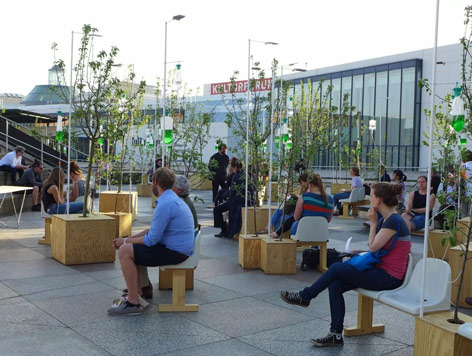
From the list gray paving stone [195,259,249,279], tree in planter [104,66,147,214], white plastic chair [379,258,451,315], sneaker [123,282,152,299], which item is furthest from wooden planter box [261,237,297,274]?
tree in planter [104,66,147,214]

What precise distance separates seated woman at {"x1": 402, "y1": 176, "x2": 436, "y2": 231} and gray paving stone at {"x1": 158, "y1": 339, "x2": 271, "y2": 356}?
21.9 feet

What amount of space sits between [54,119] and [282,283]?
2064 cm

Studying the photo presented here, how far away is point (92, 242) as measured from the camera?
849 centimetres

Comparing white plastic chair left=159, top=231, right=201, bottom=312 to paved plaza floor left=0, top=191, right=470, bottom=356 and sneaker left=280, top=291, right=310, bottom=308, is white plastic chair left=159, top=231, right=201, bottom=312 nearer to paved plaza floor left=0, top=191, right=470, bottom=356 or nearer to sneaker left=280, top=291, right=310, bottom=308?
paved plaza floor left=0, top=191, right=470, bottom=356

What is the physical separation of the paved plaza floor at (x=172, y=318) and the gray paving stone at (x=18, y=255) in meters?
0.10

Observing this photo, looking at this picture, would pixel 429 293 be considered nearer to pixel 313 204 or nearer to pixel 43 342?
pixel 43 342

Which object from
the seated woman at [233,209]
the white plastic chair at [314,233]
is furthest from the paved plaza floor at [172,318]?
the seated woman at [233,209]

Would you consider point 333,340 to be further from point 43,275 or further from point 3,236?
point 3,236

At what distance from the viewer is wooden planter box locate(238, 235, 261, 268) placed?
8383 mm

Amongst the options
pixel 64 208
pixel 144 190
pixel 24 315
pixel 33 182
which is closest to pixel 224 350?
pixel 24 315

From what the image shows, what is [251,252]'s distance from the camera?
8398 mm

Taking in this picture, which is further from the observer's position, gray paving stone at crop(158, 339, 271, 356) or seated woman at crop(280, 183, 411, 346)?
seated woman at crop(280, 183, 411, 346)

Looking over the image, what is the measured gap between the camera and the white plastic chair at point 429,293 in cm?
453

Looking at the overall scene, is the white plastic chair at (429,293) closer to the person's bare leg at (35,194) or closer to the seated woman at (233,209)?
the seated woman at (233,209)
